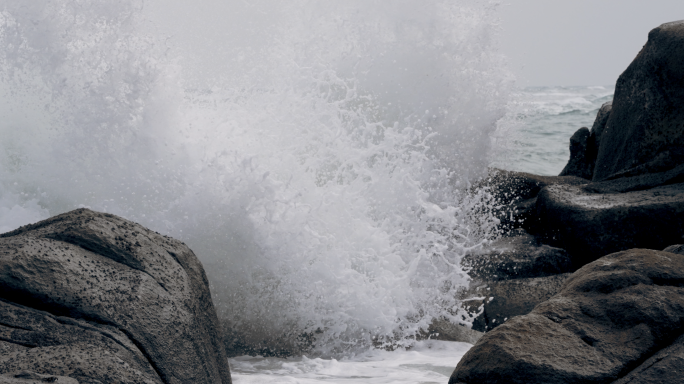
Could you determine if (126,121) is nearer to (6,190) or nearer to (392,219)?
(6,190)

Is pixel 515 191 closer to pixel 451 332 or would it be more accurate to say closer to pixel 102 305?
pixel 451 332

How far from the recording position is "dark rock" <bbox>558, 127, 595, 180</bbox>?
607cm

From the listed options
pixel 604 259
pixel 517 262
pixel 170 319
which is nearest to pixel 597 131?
pixel 517 262

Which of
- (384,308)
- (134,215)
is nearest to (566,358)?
(384,308)

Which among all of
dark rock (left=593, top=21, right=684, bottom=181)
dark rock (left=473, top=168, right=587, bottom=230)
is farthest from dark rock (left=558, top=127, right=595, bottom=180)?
dark rock (left=593, top=21, right=684, bottom=181)

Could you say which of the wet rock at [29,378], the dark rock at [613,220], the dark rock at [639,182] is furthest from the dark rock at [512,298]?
the wet rock at [29,378]

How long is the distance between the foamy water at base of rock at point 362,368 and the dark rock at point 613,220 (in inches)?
55.4

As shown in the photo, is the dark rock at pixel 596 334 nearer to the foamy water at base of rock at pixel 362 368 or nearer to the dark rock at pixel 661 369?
the dark rock at pixel 661 369

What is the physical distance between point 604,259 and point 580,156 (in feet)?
14.2

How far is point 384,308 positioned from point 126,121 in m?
2.45

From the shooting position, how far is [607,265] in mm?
2240

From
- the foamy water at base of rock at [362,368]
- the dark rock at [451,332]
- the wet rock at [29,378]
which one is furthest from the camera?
the dark rock at [451,332]

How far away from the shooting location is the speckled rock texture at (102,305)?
5.54 ft

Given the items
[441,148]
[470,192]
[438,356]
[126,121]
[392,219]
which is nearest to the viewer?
[438,356]
